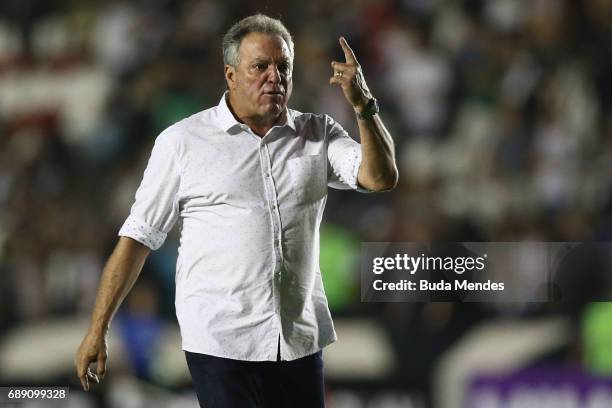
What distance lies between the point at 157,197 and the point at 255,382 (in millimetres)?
463

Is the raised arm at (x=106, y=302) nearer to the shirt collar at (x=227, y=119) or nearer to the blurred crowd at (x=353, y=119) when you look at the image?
the shirt collar at (x=227, y=119)

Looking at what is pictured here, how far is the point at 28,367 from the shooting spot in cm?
439

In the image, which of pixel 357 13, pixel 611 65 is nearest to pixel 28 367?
pixel 357 13

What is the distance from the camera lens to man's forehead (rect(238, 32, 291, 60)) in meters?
2.18

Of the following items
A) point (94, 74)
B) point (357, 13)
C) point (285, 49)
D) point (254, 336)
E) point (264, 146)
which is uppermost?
point (357, 13)

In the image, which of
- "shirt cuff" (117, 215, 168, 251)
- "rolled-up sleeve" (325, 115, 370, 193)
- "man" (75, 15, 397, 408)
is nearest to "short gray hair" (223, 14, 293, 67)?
"man" (75, 15, 397, 408)

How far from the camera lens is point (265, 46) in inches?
85.7

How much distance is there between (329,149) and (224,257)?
0.35 metres

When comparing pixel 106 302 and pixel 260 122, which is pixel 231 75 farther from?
pixel 106 302

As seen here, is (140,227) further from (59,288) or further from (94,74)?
(94,74)

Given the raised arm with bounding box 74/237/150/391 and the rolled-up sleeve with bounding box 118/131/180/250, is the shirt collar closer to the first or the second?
the rolled-up sleeve with bounding box 118/131/180/250

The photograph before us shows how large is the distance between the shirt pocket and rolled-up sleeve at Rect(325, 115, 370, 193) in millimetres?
35

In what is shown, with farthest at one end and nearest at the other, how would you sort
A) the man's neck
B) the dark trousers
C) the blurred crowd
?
the blurred crowd → the man's neck → the dark trousers

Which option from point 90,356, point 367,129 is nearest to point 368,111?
point 367,129
